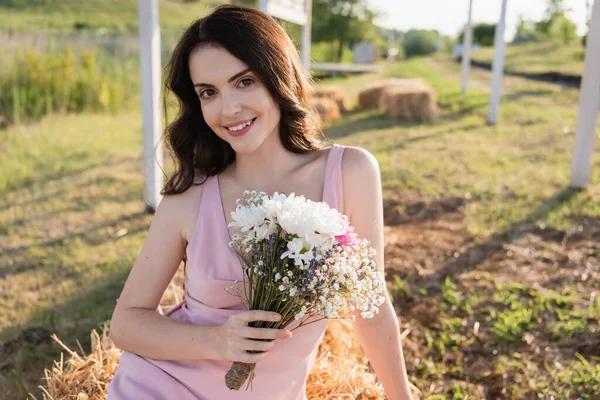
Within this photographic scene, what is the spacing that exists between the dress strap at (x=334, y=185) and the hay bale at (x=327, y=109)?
25.2 ft

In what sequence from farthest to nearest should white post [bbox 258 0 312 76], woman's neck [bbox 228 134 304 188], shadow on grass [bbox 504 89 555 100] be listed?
shadow on grass [bbox 504 89 555 100]
white post [bbox 258 0 312 76]
woman's neck [bbox 228 134 304 188]

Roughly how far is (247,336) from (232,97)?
30.4 inches

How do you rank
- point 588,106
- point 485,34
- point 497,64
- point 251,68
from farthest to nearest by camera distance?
point 485,34 → point 497,64 → point 588,106 → point 251,68

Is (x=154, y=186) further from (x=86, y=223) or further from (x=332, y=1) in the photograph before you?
(x=332, y=1)

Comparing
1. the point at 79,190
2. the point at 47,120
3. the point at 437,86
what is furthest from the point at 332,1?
the point at 79,190

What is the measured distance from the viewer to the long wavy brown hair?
191 centimetres

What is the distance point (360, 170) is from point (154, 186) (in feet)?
12.9

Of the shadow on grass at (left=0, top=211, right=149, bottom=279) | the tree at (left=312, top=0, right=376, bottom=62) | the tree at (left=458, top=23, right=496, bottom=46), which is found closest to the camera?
the shadow on grass at (left=0, top=211, right=149, bottom=279)

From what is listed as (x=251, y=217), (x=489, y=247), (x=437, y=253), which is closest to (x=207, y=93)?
(x=251, y=217)

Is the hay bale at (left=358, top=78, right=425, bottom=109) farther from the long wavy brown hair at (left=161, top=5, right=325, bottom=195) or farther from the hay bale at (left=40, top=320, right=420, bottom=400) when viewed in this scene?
the long wavy brown hair at (left=161, top=5, right=325, bottom=195)

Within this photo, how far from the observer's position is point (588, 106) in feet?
18.3

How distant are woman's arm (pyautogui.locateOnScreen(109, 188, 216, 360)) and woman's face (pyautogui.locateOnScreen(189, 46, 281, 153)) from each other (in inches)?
11.5

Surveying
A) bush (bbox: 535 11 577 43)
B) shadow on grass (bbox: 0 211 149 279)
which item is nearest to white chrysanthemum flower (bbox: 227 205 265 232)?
shadow on grass (bbox: 0 211 149 279)

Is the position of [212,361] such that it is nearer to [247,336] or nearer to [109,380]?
[247,336]
